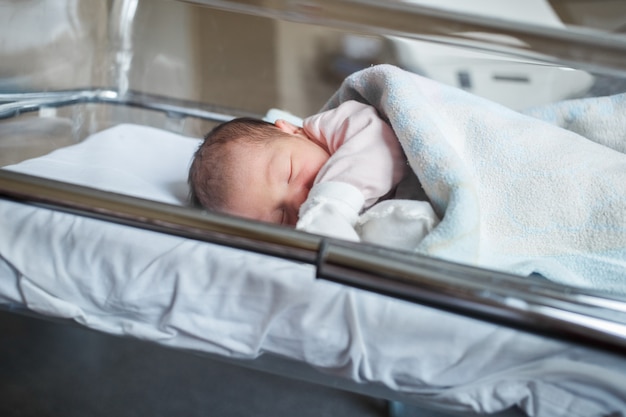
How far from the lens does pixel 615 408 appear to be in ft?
1.85

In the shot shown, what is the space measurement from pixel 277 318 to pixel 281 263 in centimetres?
6

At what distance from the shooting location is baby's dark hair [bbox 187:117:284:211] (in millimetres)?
824

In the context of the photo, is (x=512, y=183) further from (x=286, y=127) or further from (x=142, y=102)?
(x=142, y=102)

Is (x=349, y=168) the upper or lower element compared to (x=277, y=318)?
upper

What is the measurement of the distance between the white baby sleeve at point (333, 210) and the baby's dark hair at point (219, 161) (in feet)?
0.39

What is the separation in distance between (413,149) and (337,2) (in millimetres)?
300

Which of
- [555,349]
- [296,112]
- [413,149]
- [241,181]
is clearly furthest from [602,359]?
[296,112]

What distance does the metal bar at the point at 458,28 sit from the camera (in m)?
0.87

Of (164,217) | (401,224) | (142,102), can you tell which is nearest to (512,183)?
(401,224)

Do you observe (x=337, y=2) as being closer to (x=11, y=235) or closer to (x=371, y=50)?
(x=371, y=50)

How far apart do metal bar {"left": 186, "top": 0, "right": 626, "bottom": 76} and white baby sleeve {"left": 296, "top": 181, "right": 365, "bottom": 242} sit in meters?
0.30

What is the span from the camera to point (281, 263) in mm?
683

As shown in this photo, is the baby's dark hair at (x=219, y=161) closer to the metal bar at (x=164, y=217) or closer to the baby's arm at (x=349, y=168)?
the baby's arm at (x=349, y=168)

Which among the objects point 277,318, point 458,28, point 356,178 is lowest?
point 277,318
